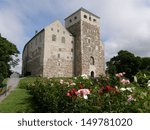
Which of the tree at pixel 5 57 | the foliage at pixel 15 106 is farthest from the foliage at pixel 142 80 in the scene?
the tree at pixel 5 57

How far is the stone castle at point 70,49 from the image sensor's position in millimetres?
53031

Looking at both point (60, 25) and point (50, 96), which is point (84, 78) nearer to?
point (50, 96)

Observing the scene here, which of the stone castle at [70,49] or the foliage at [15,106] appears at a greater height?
the stone castle at [70,49]

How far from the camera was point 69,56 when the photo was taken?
55.4 m

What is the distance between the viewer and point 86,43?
56.1 meters

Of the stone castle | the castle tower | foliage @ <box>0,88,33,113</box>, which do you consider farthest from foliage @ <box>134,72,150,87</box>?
the castle tower

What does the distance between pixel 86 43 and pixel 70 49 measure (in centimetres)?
354

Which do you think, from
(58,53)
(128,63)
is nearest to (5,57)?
(58,53)

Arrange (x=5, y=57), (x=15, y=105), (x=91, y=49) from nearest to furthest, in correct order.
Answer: (x=15, y=105) < (x=5, y=57) < (x=91, y=49)

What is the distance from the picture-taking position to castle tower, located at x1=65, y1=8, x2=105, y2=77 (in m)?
54.9

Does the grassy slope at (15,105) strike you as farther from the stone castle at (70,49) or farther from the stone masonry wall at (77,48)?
the stone masonry wall at (77,48)

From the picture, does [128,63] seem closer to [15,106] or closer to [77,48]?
[77,48]

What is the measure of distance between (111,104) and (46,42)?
46794 mm

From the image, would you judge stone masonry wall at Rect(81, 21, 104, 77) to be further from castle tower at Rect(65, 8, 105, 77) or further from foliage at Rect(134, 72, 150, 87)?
foliage at Rect(134, 72, 150, 87)
